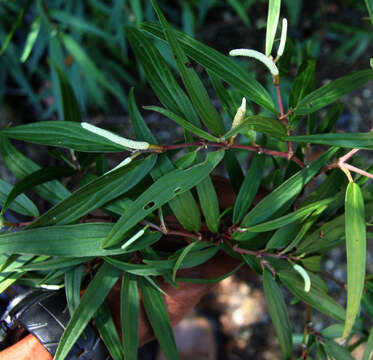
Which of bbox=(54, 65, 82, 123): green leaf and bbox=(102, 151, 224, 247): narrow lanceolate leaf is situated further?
bbox=(54, 65, 82, 123): green leaf

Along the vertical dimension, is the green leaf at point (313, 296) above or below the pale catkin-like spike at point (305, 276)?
below

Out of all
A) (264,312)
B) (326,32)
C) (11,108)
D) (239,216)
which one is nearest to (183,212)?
(239,216)

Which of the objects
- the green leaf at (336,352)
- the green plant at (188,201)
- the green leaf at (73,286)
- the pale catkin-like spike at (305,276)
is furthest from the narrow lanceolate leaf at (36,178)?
the green leaf at (336,352)

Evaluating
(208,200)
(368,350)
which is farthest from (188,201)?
(368,350)

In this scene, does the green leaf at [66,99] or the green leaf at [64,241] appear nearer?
the green leaf at [64,241]

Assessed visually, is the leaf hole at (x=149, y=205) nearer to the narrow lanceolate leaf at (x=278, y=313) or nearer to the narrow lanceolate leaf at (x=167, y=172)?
the narrow lanceolate leaf at (x=167, y=172)

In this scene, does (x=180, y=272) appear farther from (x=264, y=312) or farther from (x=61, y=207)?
(x=264, y=312)

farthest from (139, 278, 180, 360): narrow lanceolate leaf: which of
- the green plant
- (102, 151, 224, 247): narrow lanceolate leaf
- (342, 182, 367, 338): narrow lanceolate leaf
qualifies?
(342, 182, 367, 338): narrow lanceolate leaf

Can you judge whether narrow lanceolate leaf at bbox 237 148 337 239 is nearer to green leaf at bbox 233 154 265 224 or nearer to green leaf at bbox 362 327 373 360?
green leaf at bbox 233 154 265 224
